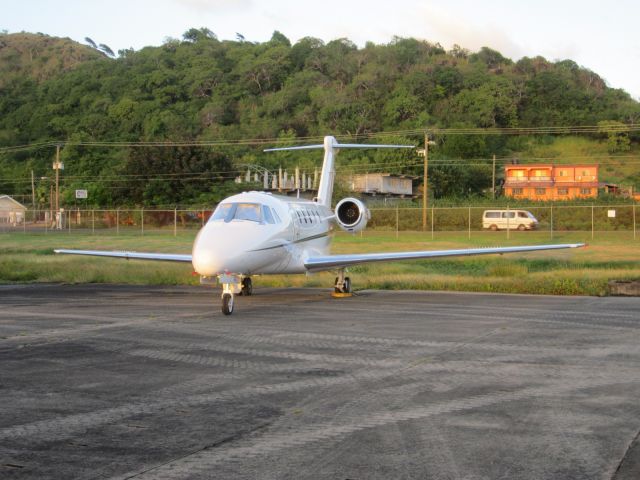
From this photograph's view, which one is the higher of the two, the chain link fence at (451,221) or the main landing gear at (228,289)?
the chain link fence at (451,221)

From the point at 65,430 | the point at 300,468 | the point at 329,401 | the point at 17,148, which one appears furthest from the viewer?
the point at 17,148

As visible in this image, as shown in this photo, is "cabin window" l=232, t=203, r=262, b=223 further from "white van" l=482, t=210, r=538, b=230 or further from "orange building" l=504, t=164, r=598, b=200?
"orange building" l=504, t=164, r=598, b=200

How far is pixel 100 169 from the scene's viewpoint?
10306cm

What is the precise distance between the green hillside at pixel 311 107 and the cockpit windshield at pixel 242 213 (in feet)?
233

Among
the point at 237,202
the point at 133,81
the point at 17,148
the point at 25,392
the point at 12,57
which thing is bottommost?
the point at 25,392

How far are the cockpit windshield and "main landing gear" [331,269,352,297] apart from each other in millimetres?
3203

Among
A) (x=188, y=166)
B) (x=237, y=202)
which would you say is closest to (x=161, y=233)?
(x=188, y=166)

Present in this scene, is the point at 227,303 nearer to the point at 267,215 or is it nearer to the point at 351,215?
the point at 267,215

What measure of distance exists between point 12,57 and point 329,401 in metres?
207

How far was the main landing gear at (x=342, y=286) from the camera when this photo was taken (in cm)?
2106

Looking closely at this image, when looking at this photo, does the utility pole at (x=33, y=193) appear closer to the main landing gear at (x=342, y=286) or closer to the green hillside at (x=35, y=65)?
the green hillside at (x=35, y=65)

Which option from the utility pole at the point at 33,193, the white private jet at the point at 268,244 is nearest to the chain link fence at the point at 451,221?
the white private jet at the point at 268,244

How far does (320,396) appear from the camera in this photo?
8.17m

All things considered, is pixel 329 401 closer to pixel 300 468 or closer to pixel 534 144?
pixel 300 468
